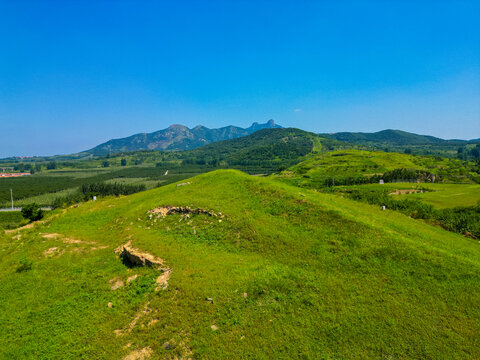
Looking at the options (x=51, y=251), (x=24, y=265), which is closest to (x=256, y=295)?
(x=24, y=265)

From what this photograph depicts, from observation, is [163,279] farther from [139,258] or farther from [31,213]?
[31,213]

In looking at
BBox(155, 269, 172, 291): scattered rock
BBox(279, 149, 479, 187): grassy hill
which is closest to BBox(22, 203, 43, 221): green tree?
BBox(155, 269, 172, 291): scattered rock

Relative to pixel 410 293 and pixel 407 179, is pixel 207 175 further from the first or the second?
pixel 407 179

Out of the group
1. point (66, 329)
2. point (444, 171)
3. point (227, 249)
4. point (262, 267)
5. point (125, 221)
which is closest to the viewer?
point (66, 329)

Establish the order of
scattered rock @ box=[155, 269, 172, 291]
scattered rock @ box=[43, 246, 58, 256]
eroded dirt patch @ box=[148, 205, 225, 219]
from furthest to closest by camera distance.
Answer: eroded dirt patch @ box=[148, 205, 225, 219], scattered rock @ box=[43, 246, 58, 256], scattered rock @ box=[155, 269, 172, 291]

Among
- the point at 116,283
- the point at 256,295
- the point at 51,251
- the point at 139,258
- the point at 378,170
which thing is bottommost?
the point at 116,283

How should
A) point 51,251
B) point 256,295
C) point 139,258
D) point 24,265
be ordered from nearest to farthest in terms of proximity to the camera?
1. point 256,295
2. point 139,258
3. point 24,265
4. point 51,251

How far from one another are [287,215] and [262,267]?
24.1 ft

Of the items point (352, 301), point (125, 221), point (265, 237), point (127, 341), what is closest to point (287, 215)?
point (265, 237)

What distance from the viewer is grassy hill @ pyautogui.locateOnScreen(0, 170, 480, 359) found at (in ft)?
35.7

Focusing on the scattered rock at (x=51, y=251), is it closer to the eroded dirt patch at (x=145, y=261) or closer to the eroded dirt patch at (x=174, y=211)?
the eroded dirt patch at (x=145, y=261)

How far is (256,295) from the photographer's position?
13.6 m

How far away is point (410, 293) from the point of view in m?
12.8

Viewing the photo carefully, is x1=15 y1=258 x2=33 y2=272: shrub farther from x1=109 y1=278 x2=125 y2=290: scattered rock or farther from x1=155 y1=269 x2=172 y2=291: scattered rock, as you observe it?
x1=155 y1=269 x2=172 y2=291: scattered rock
